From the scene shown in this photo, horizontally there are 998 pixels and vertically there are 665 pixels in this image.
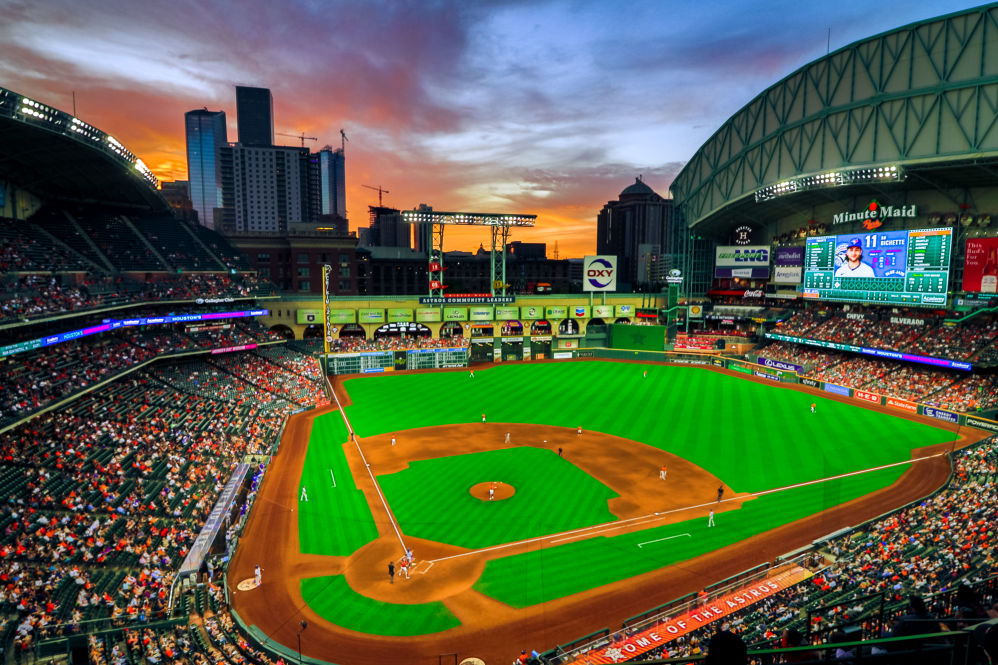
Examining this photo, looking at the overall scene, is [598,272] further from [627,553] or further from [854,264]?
[627,553]

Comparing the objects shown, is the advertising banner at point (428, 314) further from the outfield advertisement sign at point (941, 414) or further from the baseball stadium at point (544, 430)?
the outfield advertisement sign at point (941, 414)

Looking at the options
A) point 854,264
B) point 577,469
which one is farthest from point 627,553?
point 854,264

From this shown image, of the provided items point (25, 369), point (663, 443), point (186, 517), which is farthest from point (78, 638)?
point (663, 443)

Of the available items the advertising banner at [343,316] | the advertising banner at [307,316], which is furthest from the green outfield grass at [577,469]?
the advertising banner at [307,316]

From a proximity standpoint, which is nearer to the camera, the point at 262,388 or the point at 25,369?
the point at 25,369

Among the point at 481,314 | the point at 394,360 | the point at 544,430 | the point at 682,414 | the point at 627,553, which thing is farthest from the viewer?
the point at 481,314

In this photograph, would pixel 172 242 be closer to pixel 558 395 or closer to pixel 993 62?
pixel 558 395
